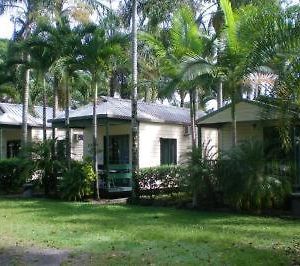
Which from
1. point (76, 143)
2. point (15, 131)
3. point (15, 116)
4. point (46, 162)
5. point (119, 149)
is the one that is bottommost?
Answer: point (46, 162)

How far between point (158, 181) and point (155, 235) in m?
7.62

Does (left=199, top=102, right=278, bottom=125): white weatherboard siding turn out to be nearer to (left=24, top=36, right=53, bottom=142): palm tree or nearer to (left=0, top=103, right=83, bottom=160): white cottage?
(left=24, top=36, right=53, bottom=142): palm tree

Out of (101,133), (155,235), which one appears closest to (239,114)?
(101,133)

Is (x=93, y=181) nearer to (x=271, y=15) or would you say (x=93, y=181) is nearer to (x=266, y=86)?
(x=266, y=86)

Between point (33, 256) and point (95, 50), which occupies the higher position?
point (95, 50)

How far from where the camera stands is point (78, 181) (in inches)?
723

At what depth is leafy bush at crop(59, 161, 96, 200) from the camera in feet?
60.3

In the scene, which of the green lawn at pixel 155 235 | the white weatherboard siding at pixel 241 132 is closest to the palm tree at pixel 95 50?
the green lawn at pixel 155 235

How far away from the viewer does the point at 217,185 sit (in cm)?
1541

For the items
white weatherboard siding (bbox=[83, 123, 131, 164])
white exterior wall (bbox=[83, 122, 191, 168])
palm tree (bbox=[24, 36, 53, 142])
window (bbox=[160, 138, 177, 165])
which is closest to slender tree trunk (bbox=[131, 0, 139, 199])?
palm tree (bbox=[24, 36, 53, 142])

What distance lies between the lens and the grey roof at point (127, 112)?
846 inches

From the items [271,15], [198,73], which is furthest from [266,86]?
[198,73]

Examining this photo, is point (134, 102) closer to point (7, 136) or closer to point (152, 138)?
point (152, 138)

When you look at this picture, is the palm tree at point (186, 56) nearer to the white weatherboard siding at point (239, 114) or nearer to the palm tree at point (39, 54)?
the white weatherboard siding at point (239, 114)
